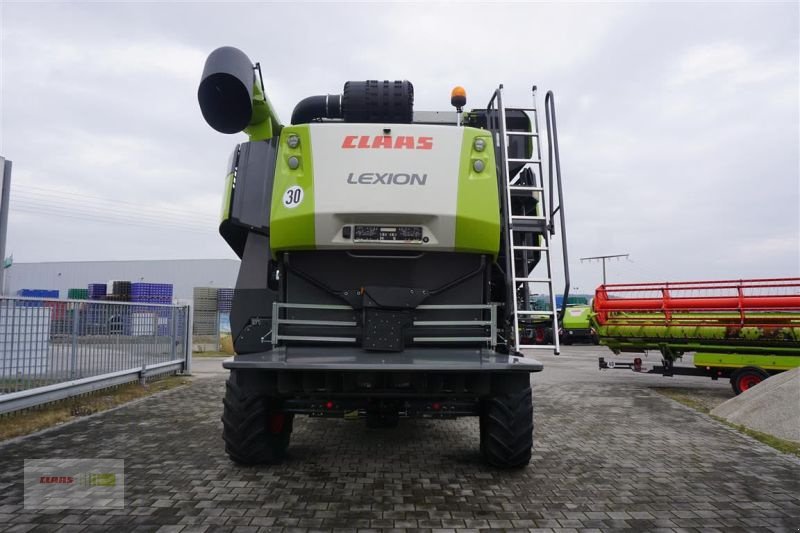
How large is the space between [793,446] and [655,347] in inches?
201

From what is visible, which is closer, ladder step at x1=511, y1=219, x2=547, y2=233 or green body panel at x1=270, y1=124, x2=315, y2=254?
green body panel at x1=270, y1=124, x2=315, y2=254

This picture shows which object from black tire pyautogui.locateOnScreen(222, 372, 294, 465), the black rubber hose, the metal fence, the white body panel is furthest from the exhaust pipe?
the metal fence

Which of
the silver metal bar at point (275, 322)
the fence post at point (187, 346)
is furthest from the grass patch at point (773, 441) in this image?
the fence post at point (187, 346)

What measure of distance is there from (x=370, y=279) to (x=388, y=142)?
118cm

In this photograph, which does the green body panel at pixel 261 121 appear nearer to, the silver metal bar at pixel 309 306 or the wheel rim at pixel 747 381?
the silver metal bar at pixel 309 306

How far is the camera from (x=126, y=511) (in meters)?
3.64

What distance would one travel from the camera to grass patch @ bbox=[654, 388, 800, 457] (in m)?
5.77

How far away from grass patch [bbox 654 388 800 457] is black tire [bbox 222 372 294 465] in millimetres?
5446

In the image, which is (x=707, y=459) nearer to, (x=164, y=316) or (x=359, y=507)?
(x=359, y=507)

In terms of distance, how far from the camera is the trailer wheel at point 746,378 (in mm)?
9469

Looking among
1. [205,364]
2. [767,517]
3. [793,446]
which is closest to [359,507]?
[767,517]

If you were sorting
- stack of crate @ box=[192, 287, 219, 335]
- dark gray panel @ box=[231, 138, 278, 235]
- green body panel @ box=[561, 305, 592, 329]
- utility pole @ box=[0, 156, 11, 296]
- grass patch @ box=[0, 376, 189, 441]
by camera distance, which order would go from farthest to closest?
green body panel @ box=[561, 305, 592, 329]
stack of crate @ box=[192, 287, 219, 335]
utility pole @ box=[0, 156, 11, 296]
grass patch @ box=[0, 376, 189, 441]
dark gray panel @ box=[231, 138, 278, 235]

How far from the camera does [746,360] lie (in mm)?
9641

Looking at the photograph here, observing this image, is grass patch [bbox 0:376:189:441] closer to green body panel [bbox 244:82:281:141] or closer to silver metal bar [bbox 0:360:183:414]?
silver metal bar [bbox 0:360:183:414]
